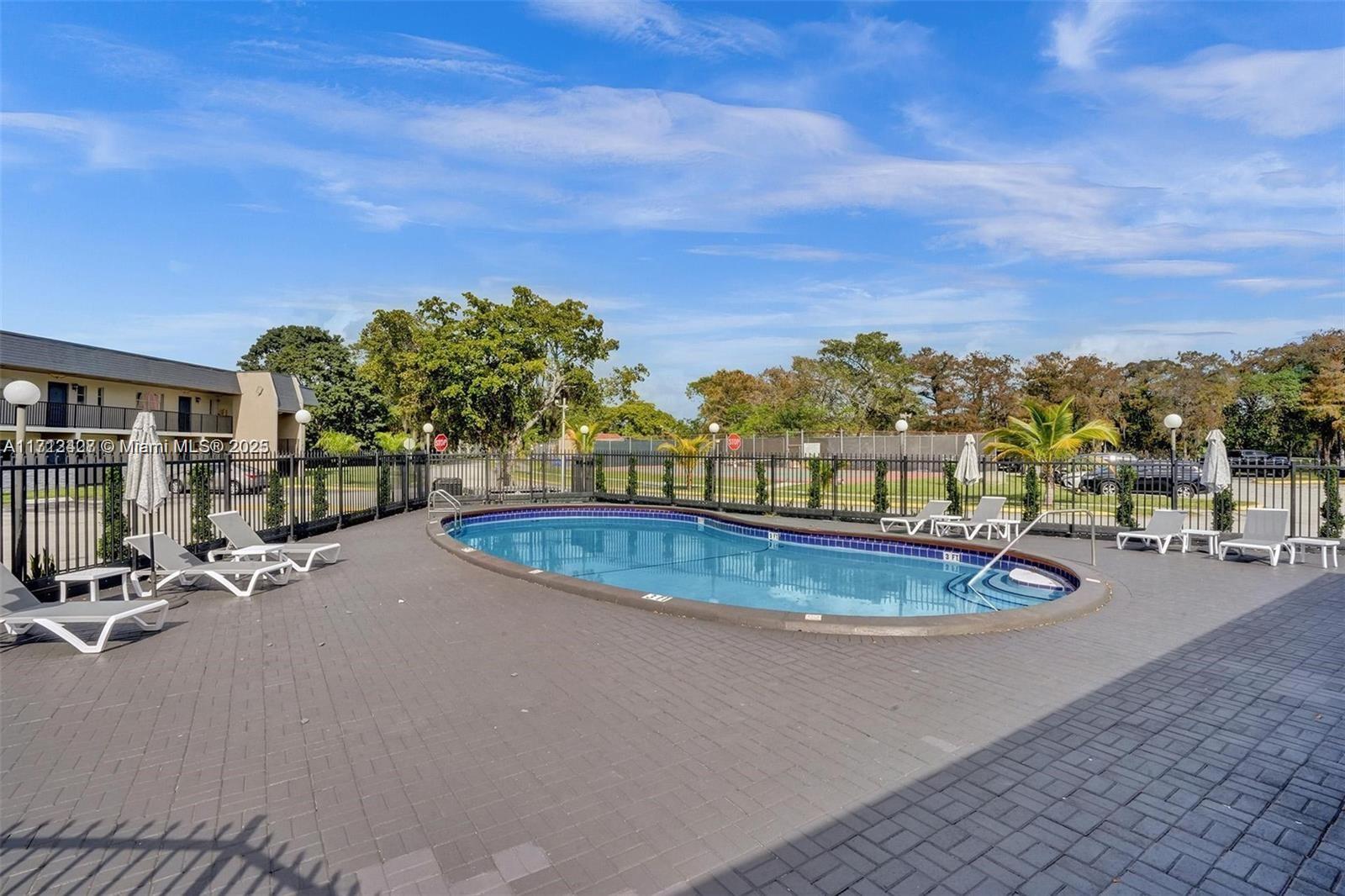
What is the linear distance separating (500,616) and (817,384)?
1853 inches

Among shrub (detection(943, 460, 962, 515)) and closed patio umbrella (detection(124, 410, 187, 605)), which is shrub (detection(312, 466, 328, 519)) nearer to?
closed patio umbrella (detection(124, 410, 187, 605))

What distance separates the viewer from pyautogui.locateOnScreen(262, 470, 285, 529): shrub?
11.9m

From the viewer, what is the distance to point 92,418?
29609 mm

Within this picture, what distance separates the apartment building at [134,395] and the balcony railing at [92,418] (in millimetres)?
33

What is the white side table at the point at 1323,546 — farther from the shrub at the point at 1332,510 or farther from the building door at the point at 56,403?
the building door at the point at 56,403

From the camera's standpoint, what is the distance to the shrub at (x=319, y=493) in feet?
44.7

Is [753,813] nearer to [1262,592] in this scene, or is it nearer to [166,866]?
[166,866]

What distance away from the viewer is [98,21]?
879cm

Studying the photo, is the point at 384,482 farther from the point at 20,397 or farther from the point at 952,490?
the point at 952,490

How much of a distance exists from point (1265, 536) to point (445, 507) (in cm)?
1805

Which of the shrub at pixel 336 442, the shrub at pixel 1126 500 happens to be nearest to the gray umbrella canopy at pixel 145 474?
the shrub at pixel 1126 500

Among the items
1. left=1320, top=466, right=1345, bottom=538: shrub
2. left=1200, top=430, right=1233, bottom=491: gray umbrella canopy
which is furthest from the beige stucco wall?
left=1320, top=466, right=1345, bottom=538: shrub

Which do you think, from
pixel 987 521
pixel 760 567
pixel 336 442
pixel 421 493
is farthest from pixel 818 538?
pixel 336 442

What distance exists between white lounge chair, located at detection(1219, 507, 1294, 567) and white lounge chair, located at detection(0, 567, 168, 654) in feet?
43.4
